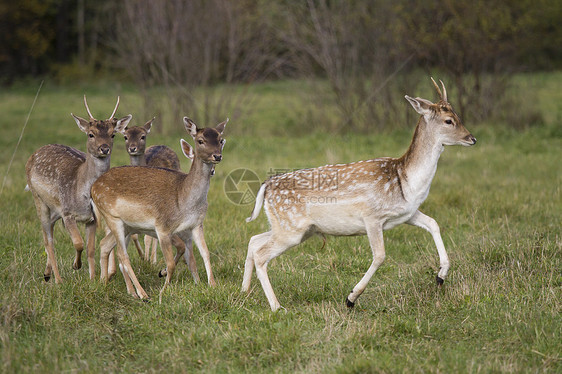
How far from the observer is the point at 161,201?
21.2 feet

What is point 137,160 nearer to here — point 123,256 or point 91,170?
point 91,170

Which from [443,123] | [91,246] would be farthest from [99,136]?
[443,123]

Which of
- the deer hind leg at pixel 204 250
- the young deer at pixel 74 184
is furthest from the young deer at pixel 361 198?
the young deer at pixel 74 184

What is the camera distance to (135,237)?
8.01m

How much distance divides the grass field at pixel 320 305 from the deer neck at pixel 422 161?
2.62 ft

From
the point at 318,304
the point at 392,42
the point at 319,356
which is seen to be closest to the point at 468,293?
the point at 318,304

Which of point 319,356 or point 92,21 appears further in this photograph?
point 92,21

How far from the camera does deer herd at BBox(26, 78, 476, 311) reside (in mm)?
5973

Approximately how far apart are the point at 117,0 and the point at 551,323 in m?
26.6

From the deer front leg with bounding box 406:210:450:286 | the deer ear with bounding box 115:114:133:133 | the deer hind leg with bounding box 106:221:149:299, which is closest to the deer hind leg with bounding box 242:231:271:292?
the deer hind leg with bounding box 106:221:149:299

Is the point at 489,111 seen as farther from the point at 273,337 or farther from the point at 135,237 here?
the point at 273,337

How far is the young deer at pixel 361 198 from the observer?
5.93 meters

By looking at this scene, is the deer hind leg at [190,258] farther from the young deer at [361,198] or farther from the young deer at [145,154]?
the young deer at [145,154]

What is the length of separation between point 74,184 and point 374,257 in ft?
10.4
